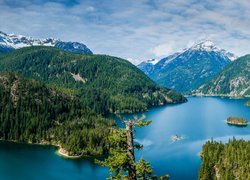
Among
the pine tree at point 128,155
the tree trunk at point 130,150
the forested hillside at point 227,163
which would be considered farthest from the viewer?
the forested hillside at point 227,163

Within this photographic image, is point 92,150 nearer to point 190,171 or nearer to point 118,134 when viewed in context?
point 190,171

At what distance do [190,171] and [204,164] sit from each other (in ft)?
34.9

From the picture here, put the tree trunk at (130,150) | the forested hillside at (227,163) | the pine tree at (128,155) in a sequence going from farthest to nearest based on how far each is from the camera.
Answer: the forested hillside at (227,163)
the pine tree at (128,155)
the tree trunk at (130,150)

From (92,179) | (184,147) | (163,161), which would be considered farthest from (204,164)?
(184,147)

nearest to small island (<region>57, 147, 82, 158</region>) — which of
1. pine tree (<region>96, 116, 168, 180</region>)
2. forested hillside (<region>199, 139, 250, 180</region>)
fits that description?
forested hillside (<region>199, 139, 250, 180</region>)

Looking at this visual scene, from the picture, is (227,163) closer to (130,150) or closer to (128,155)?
(128,155)

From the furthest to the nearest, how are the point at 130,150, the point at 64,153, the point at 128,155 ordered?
the point at 64,153 → the point at 128,155 → the point at 130,150

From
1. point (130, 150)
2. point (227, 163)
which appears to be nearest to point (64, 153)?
point (227, 163)

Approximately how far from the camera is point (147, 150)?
18375cm

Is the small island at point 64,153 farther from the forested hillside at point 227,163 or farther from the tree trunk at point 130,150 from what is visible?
the tree trunk at point 130,150

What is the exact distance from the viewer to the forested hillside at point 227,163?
130 metres

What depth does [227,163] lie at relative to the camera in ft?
445

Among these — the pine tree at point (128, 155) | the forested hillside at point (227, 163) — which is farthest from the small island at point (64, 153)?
the pine tree at point (128, 155)

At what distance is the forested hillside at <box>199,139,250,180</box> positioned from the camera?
428ft
